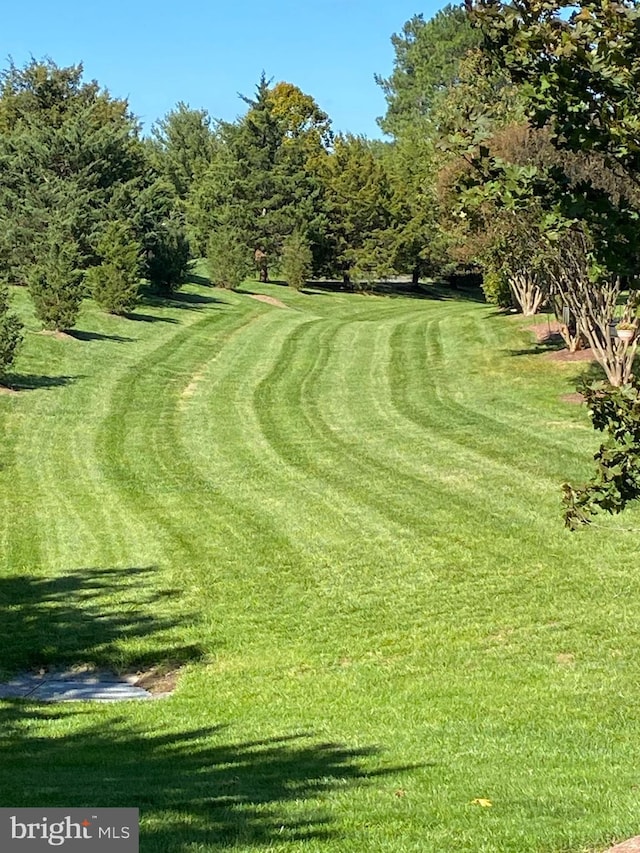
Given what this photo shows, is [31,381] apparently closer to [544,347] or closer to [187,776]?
[544,347]

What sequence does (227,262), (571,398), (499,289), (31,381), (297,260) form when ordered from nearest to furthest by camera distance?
(571,398), (31,381), (499,289), (227,262), (297,260)

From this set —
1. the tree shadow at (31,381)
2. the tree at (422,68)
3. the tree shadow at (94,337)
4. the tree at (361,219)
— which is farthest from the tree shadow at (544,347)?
the tree at (422,68)

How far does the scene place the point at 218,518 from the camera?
52.1 ft

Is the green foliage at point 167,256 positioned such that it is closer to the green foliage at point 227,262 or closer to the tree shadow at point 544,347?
the green foliage at point 227,262

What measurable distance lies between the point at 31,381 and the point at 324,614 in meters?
16.6

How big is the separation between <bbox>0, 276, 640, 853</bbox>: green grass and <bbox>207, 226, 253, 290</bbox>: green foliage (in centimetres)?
2596

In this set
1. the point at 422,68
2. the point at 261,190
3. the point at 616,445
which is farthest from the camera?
the point at 422,68

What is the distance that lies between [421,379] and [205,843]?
24.8 metres

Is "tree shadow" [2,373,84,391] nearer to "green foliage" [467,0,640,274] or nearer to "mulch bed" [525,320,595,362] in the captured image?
"mulch bed" [525,320,595,362]

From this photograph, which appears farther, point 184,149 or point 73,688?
point 184,149

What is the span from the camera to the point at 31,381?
26.3 m

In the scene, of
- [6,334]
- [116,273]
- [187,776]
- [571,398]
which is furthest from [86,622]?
[116,273]

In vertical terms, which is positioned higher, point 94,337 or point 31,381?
point 94,337

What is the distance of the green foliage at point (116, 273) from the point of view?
123ft
